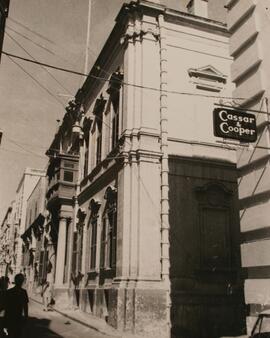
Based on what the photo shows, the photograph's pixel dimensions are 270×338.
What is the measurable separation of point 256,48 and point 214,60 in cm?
929

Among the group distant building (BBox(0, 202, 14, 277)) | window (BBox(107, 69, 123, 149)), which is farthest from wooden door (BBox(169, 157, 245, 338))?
distant building (BBox(0, 202, 14, 277))

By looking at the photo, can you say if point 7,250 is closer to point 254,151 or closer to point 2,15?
point 2,15

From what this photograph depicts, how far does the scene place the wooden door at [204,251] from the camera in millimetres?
14827

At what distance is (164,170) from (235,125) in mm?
6304

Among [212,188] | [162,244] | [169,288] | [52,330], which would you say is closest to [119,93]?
[212,188]

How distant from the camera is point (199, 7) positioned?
65.0 ft

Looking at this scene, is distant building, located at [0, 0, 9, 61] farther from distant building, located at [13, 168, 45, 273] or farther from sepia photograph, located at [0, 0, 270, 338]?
distant building, located at [13, 168, 45, 273]

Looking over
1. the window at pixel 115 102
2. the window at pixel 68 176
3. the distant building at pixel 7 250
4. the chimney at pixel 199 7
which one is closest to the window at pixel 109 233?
the window at pixel 115 102

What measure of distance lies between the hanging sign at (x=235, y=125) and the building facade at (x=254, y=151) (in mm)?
157

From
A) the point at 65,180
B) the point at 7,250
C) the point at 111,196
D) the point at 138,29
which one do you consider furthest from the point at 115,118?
the point at 7,250

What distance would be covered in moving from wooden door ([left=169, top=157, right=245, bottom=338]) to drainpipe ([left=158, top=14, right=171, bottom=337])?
0.57 metres

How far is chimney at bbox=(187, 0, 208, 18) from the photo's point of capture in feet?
64.7

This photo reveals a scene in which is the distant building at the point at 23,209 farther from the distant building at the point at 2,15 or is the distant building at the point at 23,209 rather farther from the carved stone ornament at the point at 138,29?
the distant building at the point at 2,15

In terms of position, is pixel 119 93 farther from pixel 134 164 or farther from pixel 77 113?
pixel 77 113
